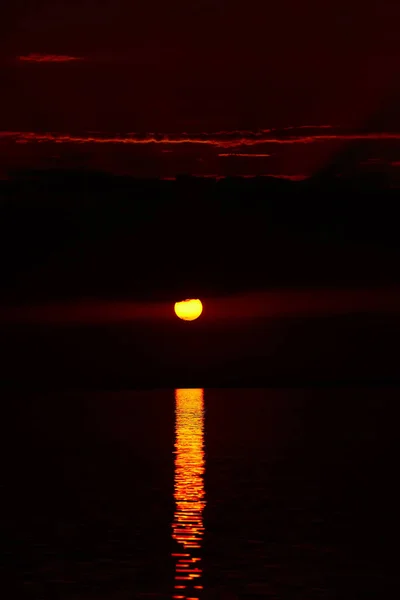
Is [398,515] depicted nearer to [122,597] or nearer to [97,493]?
A: [97,493]

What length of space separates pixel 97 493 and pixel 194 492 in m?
5.30

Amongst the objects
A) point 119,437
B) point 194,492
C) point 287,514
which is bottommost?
point 287,514

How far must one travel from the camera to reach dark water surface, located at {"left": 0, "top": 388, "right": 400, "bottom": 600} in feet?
154

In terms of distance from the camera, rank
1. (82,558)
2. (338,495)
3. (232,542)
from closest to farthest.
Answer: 1. (82,558)
2. (232,542)
3. (338,495)

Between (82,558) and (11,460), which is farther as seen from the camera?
(11,460)

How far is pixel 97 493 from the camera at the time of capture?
83.9 m

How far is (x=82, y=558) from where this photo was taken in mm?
52750

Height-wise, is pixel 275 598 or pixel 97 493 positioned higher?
pixel 97 493

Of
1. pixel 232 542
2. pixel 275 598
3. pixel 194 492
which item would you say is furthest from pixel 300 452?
pixel 275 598

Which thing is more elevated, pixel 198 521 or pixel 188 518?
pixel 188 518

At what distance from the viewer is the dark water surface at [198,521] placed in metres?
47.0

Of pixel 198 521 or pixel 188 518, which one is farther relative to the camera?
pixel 188 518

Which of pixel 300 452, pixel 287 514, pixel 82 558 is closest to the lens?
pixel 82 558

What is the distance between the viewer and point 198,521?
66.9 meters
